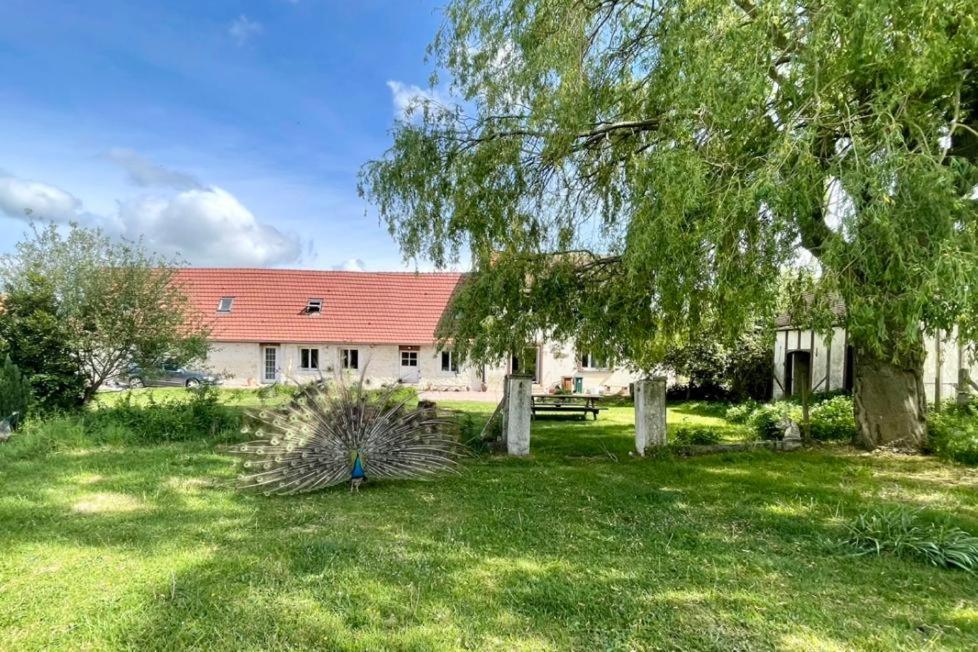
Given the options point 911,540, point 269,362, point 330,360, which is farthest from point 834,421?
point 269,362

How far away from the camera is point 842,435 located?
36.5 feet

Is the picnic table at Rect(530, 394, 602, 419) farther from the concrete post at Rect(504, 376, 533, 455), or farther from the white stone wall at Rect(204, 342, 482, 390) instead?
the white stone wall at Rect(204, 342, 482, 390)

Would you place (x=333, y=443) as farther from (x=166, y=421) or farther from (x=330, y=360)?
(x=330, y=360)

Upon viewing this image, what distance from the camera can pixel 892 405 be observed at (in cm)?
966

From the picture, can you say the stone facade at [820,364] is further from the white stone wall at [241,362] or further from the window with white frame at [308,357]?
the white stone wall at [241,362]

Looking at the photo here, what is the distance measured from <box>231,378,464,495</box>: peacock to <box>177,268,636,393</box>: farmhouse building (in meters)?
17.2

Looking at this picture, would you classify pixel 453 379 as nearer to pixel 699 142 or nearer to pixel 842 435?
pixel 842 435

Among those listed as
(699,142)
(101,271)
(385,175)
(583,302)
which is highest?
(385,175)

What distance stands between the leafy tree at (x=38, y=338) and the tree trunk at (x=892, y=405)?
1476cm

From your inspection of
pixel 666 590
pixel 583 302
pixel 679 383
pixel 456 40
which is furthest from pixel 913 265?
pixel 679 383

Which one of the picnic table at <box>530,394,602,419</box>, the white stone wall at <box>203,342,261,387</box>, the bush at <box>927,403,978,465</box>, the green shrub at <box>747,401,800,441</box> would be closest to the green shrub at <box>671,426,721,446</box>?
the green shrub at <box>747,401,800,441</box>

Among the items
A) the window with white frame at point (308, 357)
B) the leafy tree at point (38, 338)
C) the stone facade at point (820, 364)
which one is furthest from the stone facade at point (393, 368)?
the leafy tree at point (38, 338)

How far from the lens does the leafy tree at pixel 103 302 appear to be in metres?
11.1

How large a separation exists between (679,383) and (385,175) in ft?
54.5
